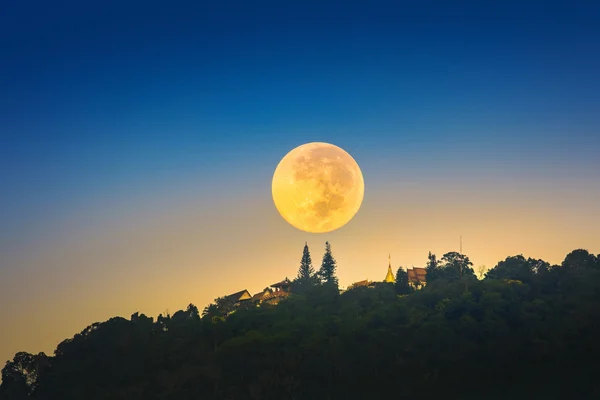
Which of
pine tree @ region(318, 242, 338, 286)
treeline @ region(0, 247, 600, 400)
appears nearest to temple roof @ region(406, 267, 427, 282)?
pine tree @ region(318, 242, 338, 286)

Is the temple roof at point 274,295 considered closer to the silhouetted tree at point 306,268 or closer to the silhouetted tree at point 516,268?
the silhouetted tree at point 306,268

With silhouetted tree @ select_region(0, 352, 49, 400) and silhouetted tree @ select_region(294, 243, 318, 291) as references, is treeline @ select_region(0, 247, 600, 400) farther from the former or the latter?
silhouetted tree @ select_region(294, 243, 318, 291)

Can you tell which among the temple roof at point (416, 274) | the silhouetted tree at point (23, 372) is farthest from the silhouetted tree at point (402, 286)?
the silhouetted tree at point (23, 372)

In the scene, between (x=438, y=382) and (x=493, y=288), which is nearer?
(x=438, y=382)

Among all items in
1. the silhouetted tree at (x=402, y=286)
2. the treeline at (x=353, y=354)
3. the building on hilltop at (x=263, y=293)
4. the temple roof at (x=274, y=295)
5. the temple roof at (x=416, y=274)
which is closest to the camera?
the treeline at (x=353, y=354)

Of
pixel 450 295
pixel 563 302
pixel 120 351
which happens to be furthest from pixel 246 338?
pixel 563 302

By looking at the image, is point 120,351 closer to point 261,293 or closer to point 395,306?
point 395,306

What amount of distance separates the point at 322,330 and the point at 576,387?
105 feet

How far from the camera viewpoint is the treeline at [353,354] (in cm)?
7669

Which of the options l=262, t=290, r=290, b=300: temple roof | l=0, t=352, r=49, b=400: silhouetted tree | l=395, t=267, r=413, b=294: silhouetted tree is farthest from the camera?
l=262, t=290, r=290, b=300: temple roof

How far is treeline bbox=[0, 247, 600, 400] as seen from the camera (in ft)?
252

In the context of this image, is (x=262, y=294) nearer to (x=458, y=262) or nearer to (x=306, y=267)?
(x=306, y=267)

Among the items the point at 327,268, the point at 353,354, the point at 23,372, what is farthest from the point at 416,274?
the point at 23,372

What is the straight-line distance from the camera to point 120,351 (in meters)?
83.9
